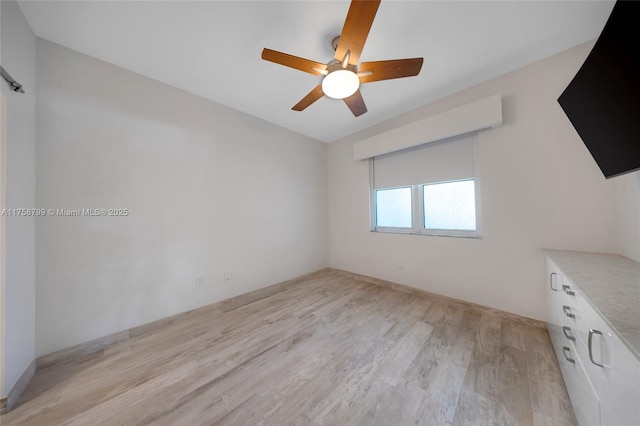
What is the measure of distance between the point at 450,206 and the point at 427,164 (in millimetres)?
633

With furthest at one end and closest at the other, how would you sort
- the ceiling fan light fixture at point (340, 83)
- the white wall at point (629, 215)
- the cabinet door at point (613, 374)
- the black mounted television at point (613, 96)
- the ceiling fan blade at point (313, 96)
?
the ceiling fan blade at point (313, 96) < the ceiling fan light fixture at point (340, 83) < the white wall at point (629, 215) < the black mounted television at point (613, 96) < the cabinet door at point (613, 374)

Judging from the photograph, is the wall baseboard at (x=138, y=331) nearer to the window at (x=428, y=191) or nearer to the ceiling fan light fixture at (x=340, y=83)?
the window at (x=428, y=191)

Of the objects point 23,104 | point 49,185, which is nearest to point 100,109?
point 23,104

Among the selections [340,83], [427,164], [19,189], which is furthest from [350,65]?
[19,189]

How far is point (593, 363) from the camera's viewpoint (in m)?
0.84

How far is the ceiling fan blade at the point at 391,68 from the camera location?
140cm

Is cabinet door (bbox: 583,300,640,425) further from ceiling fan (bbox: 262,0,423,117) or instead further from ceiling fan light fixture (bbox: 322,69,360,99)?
ceiling fan light fixture (bbox: 322,69,360,99)

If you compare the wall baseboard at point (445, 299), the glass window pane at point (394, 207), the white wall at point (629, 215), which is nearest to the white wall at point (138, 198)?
the wall baseboard at point (445, 299)

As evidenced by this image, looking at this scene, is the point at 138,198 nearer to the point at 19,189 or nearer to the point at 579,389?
the point at 19,189

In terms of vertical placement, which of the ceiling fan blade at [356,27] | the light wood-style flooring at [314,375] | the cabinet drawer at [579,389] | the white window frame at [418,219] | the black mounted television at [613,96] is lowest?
the light wood-style flooring at [314,375]

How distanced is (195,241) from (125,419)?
58.7 inches

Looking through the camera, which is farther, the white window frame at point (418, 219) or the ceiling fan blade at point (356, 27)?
the white window frame at point (418, 219)

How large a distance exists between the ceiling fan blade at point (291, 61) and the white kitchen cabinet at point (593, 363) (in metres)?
1.97

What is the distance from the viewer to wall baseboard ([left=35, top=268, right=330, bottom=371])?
1.55 metres
